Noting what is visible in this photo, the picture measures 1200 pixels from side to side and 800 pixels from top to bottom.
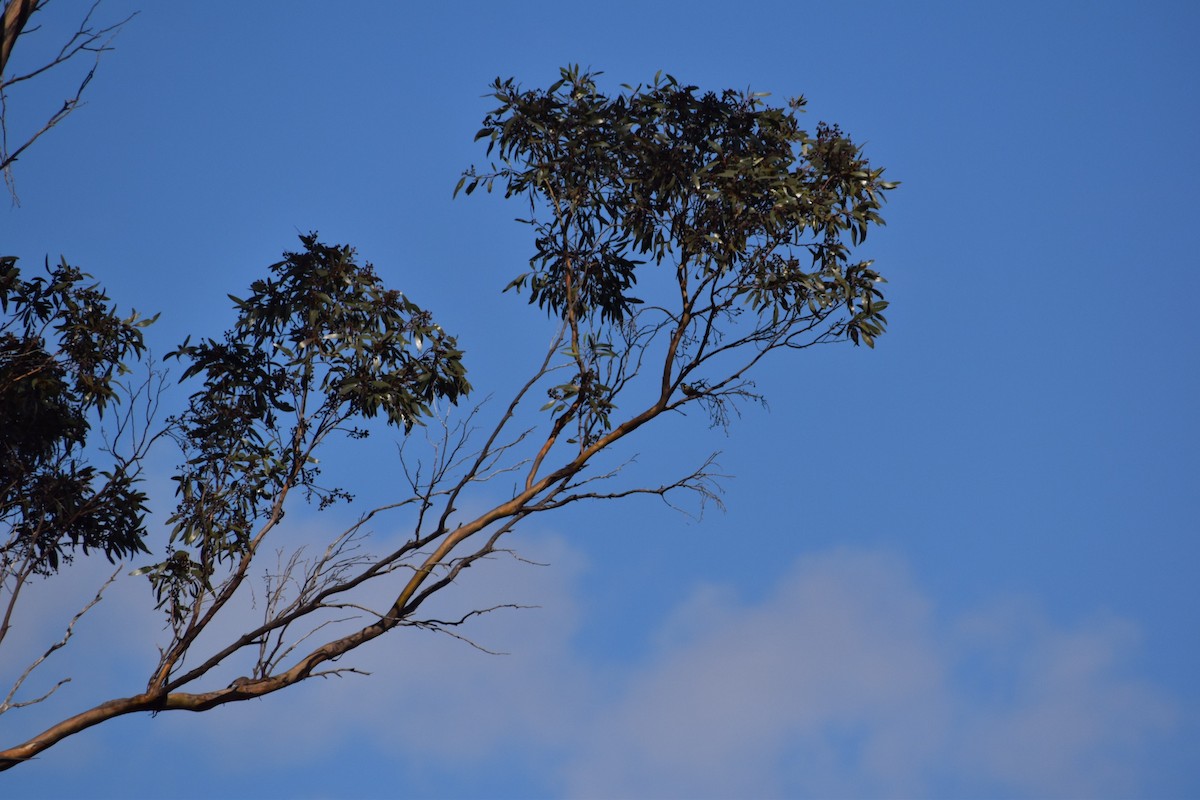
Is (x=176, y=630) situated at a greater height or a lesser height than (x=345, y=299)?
lesser

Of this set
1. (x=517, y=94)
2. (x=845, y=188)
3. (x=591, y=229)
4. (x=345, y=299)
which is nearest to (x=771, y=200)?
(x=845, y=188)

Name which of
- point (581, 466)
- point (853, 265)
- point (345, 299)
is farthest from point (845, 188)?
point (345, 299)

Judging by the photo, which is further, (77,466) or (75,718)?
(77,466)

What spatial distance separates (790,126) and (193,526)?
4.91 meters

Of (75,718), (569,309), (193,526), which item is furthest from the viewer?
(569,309)

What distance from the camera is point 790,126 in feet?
A: 31.2

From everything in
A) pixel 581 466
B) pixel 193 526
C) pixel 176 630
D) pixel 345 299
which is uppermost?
pixel 345 299

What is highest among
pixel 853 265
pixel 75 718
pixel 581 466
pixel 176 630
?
pixel 853 265

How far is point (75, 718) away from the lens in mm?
8148

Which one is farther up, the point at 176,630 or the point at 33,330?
the point at 33,330

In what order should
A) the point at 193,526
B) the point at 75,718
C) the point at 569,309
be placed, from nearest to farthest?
the point at 75,718, the point at 193,526, the point at 569,309

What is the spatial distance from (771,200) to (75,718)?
220 inches

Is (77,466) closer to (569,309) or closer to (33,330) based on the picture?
(33,330)

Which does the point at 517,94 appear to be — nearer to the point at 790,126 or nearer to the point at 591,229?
the point at 591,229
